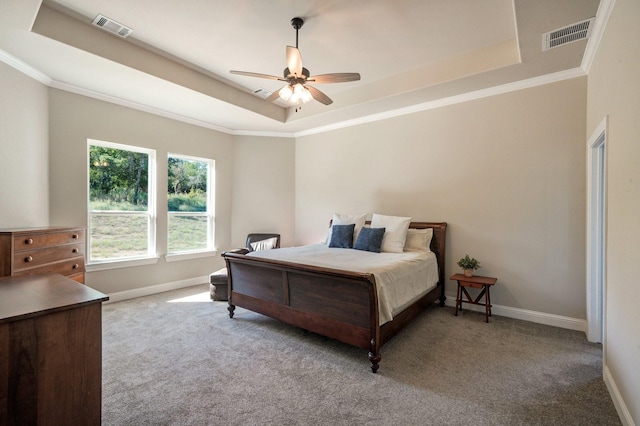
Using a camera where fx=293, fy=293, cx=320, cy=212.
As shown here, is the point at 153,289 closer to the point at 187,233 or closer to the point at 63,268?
the point at 187,233

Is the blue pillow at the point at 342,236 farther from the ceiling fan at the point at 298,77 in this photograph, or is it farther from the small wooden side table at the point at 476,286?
the ceiling fan at the point at 298,77

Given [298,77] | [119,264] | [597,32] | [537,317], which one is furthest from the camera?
[119,264]

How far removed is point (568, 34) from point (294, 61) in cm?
246

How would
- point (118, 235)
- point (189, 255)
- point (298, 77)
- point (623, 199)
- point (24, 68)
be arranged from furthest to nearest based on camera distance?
point (189, 255)
point (118, 235)
point (24, 68)
point (298, 77)
point (623, 199)

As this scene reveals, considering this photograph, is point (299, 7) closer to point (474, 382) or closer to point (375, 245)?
point (375, 245)

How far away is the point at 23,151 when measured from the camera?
324 cm

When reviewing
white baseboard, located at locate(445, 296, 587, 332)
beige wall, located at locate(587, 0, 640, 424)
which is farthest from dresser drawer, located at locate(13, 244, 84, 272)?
white baseboard, located at locate(445, 296, 587, 332)

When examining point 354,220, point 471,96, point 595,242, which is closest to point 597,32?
point 471,96

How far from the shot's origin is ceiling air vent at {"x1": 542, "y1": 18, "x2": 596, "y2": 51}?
8.23 ft

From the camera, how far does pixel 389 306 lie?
8.38 feet

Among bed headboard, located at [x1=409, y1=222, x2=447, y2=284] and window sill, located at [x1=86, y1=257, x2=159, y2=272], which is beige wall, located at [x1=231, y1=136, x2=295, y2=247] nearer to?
window sill, located at [x1=86, y1=257, x2=159, y2=272]

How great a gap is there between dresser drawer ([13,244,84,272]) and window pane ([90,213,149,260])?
785 mm

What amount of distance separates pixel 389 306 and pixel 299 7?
277 centimetres

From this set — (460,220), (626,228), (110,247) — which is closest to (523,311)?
(460,220)
